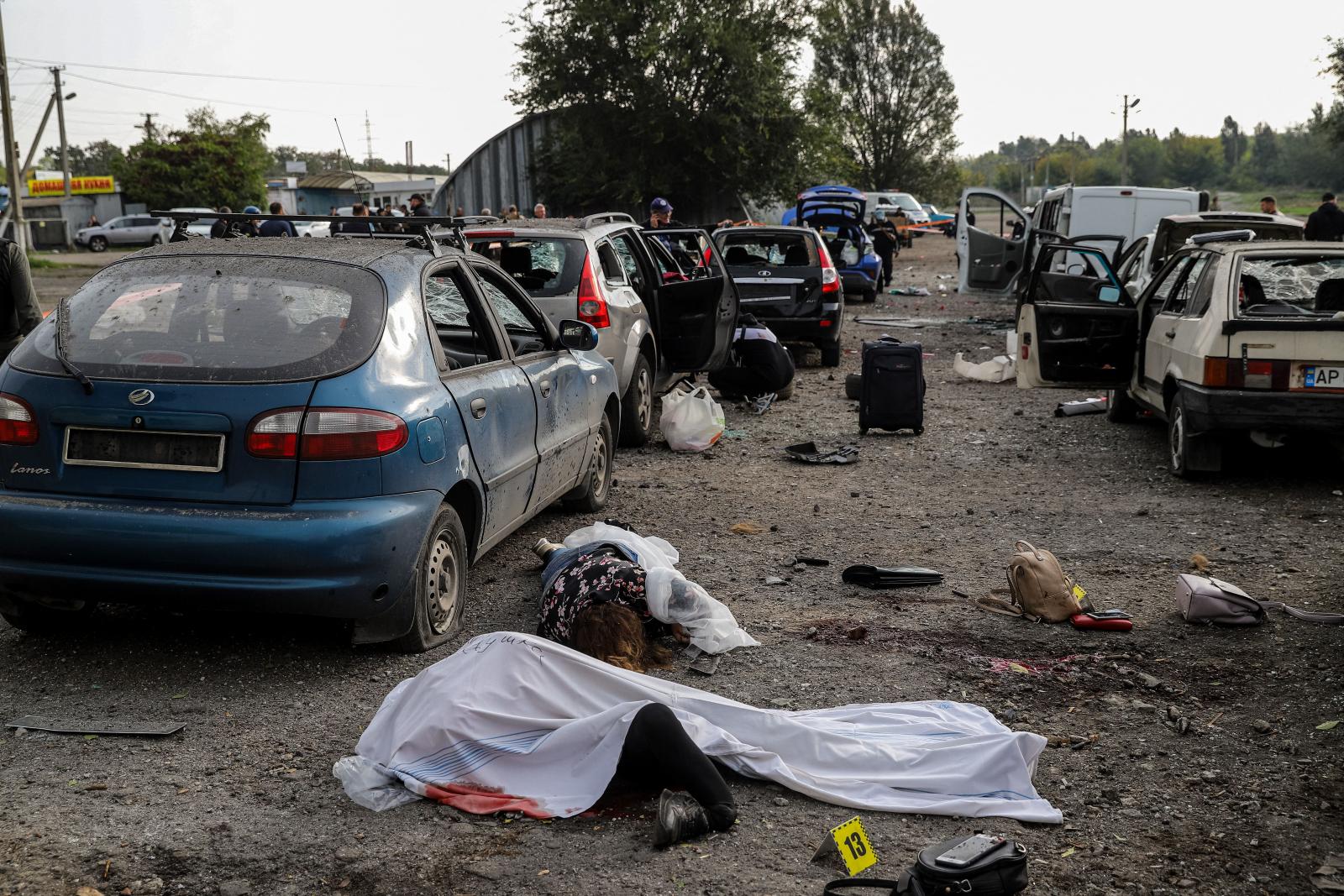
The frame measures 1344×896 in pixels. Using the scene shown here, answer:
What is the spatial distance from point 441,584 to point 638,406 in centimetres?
511

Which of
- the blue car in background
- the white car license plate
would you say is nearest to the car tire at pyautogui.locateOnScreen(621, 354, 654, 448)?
the white car license plate

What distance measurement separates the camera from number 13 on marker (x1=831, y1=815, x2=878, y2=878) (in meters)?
3.35

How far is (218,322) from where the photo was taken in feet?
15.7

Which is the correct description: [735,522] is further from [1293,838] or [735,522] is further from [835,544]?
[1293,838]

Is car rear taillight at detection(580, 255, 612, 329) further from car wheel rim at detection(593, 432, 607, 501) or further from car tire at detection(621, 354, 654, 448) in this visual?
car wheel rim at detection(593, 432, 607, 501)

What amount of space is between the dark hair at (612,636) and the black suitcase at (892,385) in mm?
6446

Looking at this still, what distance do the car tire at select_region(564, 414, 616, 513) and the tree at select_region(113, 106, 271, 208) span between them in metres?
61.3

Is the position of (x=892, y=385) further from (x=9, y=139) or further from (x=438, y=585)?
(x=9, y=139)

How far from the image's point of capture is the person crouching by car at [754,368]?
12680mm

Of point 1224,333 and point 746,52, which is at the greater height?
point 746,52

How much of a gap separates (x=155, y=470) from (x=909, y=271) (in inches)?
1296

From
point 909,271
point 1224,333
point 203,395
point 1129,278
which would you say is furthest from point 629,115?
point 203,395

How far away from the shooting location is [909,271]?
35875mm

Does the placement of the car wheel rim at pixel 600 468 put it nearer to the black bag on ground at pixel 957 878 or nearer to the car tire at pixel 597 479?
the car tire at pixel 597 479
